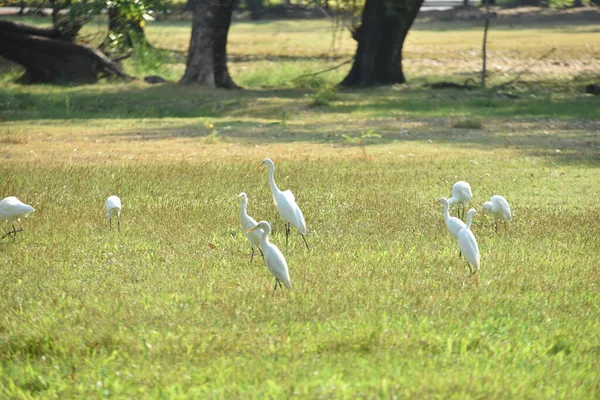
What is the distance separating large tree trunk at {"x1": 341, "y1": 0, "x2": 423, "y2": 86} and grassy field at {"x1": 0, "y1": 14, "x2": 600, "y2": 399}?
7.91 metres

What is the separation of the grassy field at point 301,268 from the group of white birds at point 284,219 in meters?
0.19

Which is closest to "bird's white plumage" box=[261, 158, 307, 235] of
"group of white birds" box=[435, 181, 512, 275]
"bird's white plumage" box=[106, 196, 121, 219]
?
"group of white birds" box=[435, 181, 512, 275]

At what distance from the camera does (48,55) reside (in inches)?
1016

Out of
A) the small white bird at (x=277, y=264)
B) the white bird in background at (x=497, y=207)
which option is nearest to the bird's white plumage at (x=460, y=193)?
the white bird in background at (x=497, y=207)

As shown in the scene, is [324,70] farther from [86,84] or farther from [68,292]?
[68,292]

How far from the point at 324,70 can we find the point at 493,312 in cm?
2421

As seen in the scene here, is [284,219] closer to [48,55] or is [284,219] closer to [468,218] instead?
[468,218]

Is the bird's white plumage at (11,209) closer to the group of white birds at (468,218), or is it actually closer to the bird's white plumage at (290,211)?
the bird's white plumage at (290,211)

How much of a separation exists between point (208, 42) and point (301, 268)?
713 inches

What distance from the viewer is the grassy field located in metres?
5.91

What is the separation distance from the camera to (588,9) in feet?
174

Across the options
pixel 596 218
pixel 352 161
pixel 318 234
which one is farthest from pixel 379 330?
pixel 352 161

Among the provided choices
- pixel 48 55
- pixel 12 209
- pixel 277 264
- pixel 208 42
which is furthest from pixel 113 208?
pixel 48 55

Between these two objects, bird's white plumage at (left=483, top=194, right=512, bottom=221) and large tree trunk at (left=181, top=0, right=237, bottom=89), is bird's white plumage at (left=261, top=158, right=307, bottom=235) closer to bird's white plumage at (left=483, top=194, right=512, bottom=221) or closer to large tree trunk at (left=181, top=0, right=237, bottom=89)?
bird's white plumage at (left=483, top=194, right=512, bottom=221)
